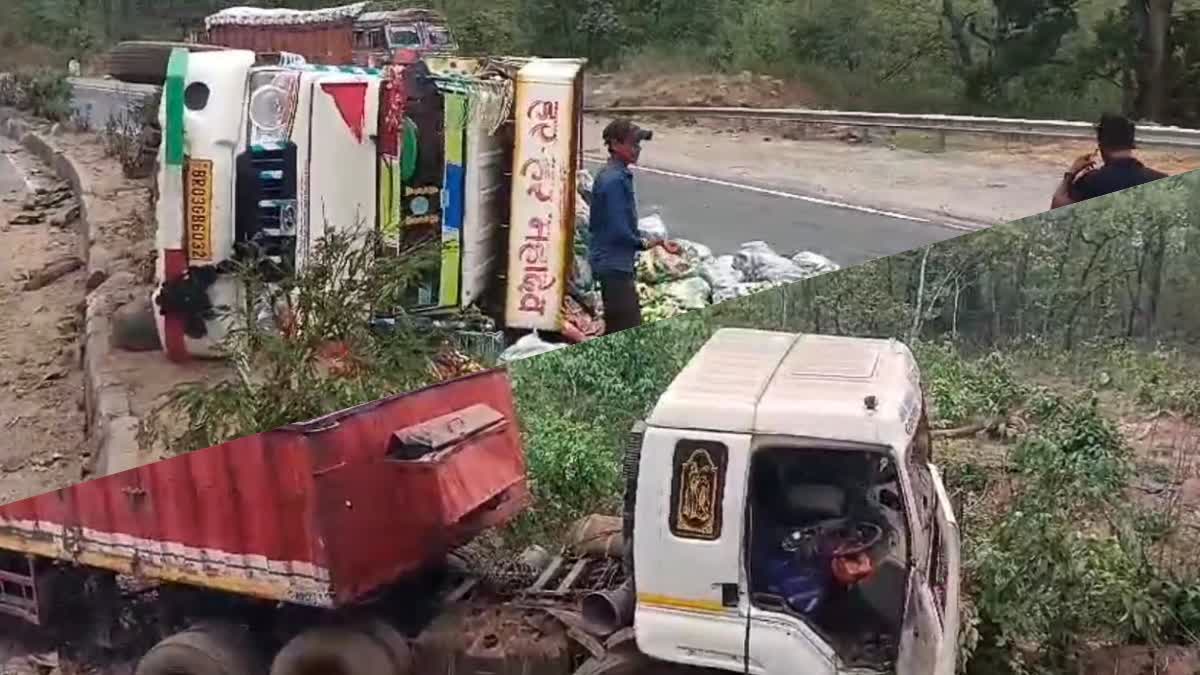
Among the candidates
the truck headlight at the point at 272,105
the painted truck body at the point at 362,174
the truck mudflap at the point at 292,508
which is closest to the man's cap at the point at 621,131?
the painted truck body at the point at 362,174

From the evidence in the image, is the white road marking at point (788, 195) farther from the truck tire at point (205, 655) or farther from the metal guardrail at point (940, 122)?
the truck tire at point (205, 655)

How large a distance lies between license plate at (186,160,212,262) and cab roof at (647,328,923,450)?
0.68 metres

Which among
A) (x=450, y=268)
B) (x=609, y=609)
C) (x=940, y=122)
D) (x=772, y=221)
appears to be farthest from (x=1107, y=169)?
(x=450, y=268)

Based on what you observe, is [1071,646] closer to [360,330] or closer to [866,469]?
[866,469]

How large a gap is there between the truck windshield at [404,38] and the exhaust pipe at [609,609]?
0.80 meters

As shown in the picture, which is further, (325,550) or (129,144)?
(325,550)

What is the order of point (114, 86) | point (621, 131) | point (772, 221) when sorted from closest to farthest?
1. point (114, 86)
2. point (621, 131)
3. point (772, 221)

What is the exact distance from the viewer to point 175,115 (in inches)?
54.7

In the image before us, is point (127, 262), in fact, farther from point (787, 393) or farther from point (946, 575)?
point (946, 575)

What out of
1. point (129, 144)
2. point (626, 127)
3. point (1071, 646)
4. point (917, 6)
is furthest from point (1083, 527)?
point (129, 144)

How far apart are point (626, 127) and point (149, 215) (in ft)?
1.99

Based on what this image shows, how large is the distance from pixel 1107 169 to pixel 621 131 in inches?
34.0

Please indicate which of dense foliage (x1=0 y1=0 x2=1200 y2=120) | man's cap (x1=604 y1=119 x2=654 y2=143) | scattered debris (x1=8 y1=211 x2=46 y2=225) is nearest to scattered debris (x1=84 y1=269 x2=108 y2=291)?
scattered debris (x1=8 y1=211 x2=46 y2=225)

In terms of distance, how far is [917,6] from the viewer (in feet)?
6.33
